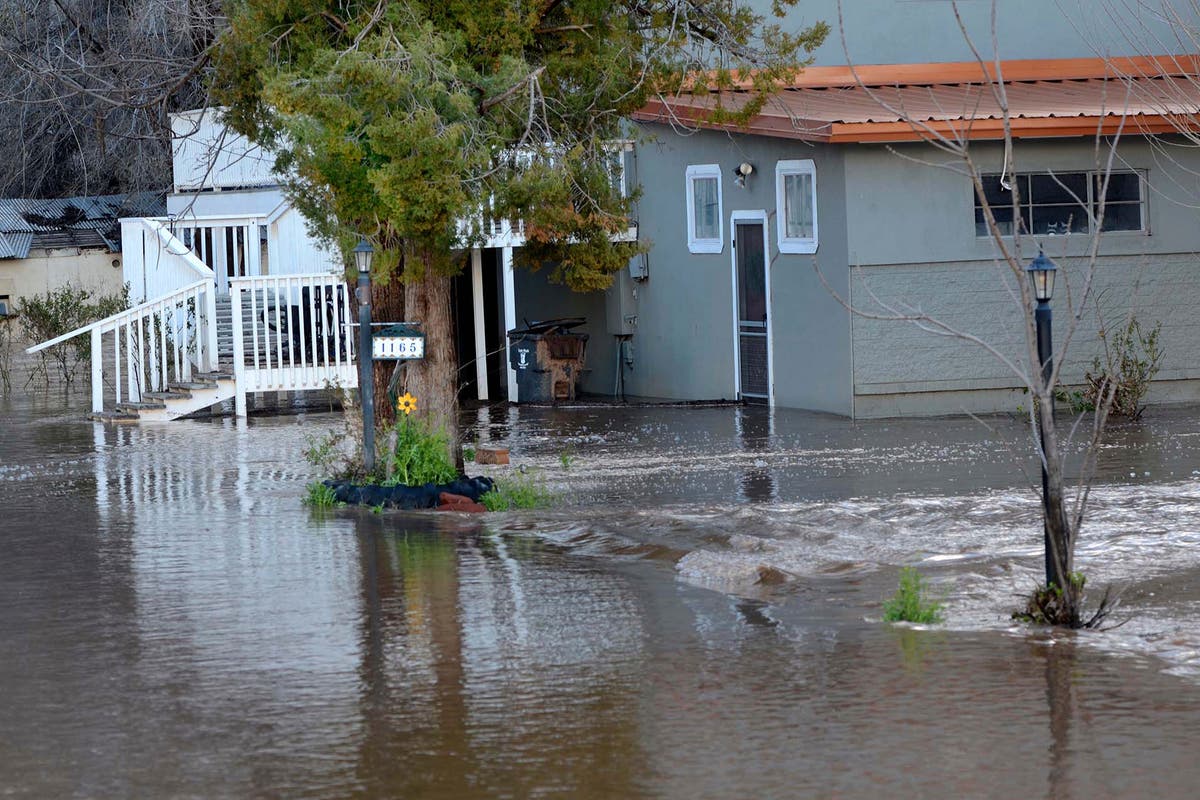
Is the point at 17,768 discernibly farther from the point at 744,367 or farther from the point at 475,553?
the point at 744,367

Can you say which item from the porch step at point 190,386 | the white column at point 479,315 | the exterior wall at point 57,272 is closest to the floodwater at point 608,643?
the porch step at point 190,386

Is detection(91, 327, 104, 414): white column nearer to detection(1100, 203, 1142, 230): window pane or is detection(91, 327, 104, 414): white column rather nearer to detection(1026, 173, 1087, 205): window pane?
detection(1026, 173, 1087, 205): window pane

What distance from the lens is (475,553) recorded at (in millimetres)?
10508

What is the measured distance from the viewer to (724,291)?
66.7 feet

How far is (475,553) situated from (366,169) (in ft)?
9.92

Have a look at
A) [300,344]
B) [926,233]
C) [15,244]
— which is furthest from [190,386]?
[15,244]

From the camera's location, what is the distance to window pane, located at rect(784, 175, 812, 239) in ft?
59.8

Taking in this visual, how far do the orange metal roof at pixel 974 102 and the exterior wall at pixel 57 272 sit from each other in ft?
59.8

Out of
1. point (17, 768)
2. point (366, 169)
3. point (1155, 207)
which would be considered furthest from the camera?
point (1155, 207)

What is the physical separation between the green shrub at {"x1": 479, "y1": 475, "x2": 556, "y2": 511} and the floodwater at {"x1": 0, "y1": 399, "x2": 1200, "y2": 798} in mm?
293

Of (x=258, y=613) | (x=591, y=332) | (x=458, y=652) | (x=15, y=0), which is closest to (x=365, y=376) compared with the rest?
(x=258, y=613)

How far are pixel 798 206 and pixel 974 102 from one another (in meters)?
2.47

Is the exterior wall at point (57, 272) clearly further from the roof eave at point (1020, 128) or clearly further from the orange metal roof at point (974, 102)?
the roof eave at point (1020, 128)

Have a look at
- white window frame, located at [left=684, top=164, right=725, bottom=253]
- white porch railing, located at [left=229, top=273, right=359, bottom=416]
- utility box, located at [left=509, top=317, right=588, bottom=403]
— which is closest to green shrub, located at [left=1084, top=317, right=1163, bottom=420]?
white window frame, located at [left=684, top=164, right=725, bottom=253]
